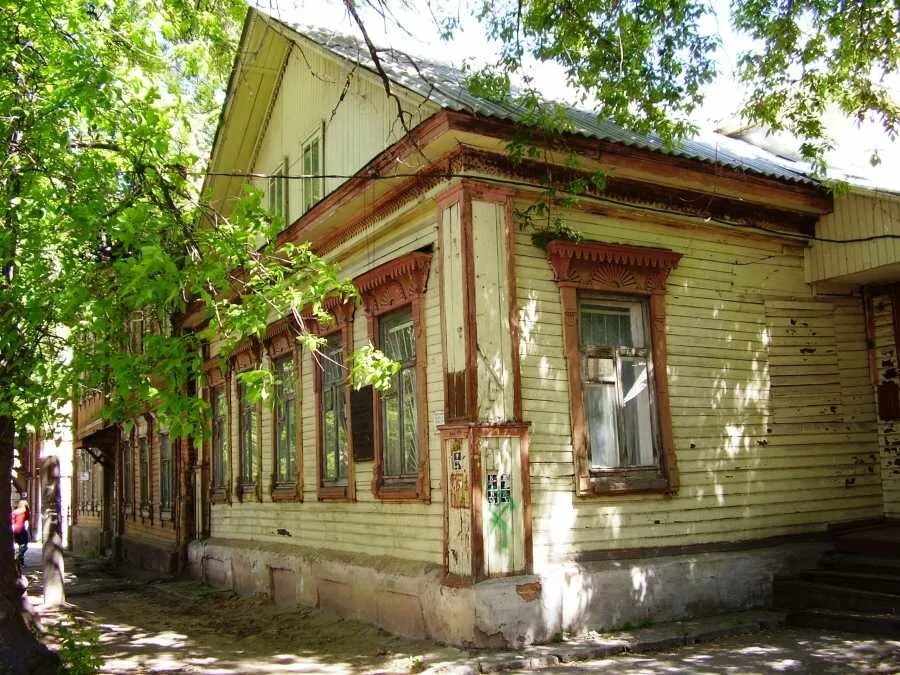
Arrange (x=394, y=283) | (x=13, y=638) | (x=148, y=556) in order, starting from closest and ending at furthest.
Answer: (x=13, y=638) < (x=394, y=283) < (x=148, y=556)

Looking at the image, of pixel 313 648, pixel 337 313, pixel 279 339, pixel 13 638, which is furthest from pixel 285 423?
pixel 13 638

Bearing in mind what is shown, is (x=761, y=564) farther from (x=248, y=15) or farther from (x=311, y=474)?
(x=248, y=15)

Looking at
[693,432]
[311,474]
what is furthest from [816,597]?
[311,474]

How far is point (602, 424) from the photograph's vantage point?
9.19 metres

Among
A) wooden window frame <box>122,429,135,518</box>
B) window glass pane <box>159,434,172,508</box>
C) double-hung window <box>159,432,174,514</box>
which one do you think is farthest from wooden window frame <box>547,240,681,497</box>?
wooden window frame <box>122,429,135,518</box>

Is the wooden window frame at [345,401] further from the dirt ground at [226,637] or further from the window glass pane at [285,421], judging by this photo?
the dirt ground at [226,637]

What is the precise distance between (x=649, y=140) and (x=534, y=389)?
147 inches

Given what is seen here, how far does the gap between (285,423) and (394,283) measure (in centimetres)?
413

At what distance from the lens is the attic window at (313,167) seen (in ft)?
39.5

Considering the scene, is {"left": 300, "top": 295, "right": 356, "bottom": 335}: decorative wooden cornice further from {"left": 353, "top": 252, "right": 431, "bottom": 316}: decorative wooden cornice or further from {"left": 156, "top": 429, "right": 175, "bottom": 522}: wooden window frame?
{"left": 156, "top": 429, "right": 175, "bottom": 522}: wooden window frame

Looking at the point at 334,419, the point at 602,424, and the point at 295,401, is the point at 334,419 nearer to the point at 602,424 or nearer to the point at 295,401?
the point at 295,401

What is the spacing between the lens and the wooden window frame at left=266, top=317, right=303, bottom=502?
12095mm

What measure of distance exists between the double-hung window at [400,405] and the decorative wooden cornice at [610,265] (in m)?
1.80

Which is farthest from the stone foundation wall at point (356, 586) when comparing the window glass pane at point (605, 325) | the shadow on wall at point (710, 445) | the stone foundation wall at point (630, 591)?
the window glass pane at point (605, 325)
